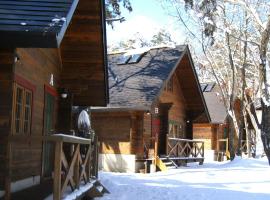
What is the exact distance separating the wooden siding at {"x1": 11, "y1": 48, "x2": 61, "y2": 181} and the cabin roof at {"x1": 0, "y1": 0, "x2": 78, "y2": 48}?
5.98 ft

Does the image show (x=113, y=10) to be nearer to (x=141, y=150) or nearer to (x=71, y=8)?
(x=141, y=150)

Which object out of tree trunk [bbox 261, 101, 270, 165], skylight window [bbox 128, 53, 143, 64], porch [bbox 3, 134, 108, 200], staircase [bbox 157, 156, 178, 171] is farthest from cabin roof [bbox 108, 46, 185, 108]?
porch [bbox 3, 134, 108, 200]

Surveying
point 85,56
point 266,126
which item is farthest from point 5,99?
point 266,126

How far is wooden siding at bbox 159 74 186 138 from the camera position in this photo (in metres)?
24.7

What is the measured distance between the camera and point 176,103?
26.0 metres

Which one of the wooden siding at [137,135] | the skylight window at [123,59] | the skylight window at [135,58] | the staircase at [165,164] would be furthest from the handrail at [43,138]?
the skylight window at [123,59]

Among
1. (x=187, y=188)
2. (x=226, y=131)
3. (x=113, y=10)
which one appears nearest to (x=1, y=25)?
(x=187, y=188)

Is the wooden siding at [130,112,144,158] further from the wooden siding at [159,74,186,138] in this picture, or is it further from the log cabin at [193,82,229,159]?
the log cabin at [193,82,229,159]

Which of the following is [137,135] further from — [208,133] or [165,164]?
[208,133]

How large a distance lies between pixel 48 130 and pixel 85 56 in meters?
2.26

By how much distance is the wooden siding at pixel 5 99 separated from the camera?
25.8 ft

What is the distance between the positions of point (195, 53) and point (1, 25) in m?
26.7

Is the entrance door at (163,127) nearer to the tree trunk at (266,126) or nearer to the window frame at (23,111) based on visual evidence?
the tree trunk at (266,126)

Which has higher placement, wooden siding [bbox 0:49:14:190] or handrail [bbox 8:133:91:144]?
wooden siding [bbox 0:49:14:190]
